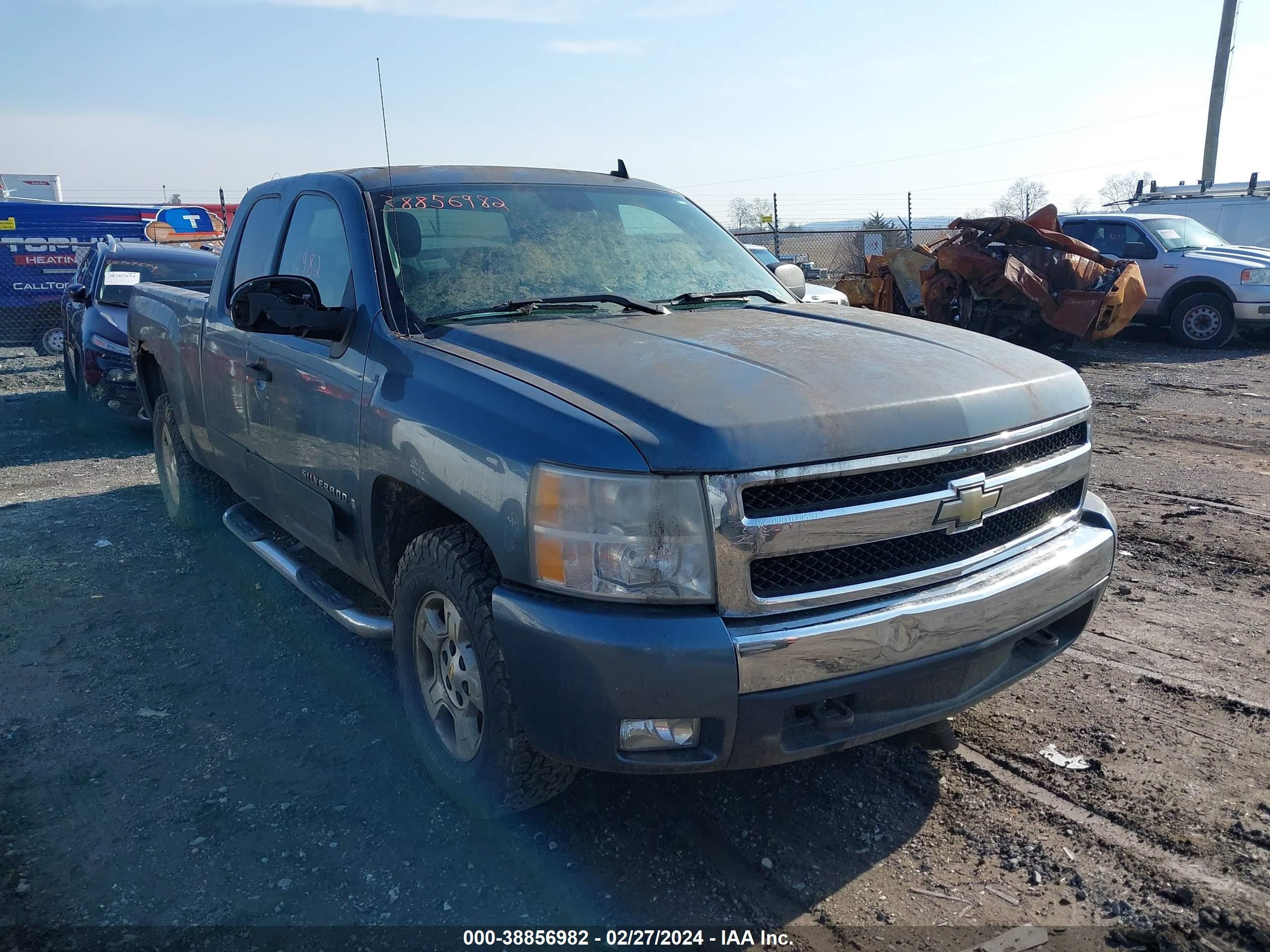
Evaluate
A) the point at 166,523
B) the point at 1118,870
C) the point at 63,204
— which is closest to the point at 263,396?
the point at 166,523

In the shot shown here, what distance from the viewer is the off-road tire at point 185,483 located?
18.3 ft

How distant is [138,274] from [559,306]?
25.9ft

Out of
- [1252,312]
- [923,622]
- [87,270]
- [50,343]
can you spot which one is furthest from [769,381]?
[50,343]

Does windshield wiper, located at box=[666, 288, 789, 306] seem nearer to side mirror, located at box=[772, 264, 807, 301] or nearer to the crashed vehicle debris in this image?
side mirror, located at box=[772, 264, 807, 301]

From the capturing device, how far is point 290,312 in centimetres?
328

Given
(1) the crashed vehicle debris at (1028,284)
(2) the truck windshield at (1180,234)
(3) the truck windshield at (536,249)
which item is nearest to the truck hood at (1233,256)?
(2) the truck windshield at (1180,234)

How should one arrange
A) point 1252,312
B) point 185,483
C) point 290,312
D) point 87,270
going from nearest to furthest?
point 290,312 → point 185,483 → point 87,270 → point 1252,312

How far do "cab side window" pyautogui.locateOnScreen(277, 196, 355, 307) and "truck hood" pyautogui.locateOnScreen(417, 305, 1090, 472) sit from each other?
62 cm

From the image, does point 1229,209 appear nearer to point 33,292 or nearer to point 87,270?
point 87,270

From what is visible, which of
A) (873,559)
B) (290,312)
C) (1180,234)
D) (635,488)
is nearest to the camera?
(635,488)

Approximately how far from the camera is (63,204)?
55.3ft

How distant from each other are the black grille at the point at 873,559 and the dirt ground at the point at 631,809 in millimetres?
857

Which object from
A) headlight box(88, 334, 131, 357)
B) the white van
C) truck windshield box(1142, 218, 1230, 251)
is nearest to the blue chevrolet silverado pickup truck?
headlight box(88, 334, 131, 357)

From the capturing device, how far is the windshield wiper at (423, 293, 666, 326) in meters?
3.32
